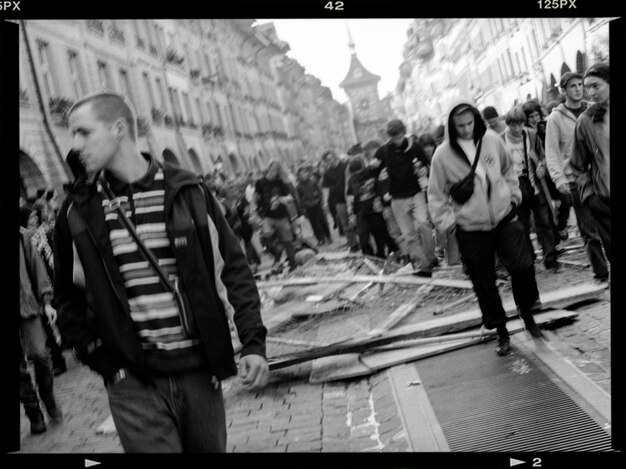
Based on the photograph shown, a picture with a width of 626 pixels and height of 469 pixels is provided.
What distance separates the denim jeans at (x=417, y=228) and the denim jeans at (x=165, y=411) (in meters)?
1.81

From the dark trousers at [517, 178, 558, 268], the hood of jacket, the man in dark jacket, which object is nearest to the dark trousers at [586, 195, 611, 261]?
the dark trousers at [517, 178, 558, 268]

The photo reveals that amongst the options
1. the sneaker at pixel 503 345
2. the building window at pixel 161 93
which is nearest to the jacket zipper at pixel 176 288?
the building window at pixel 161 93

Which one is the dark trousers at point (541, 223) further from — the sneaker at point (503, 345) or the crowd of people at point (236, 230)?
the sneaker at point (503, 345)

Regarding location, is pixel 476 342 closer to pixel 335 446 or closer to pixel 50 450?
pixel 335 446

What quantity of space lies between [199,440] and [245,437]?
1.09 meters

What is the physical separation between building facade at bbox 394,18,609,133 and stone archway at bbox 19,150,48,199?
1.99m

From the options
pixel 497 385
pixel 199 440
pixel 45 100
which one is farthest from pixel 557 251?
pixel 45 100

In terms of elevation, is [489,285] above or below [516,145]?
below

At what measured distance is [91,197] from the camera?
11.0 feet

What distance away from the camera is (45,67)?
443 centimetres

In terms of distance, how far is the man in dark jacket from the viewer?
3273 millimetres
